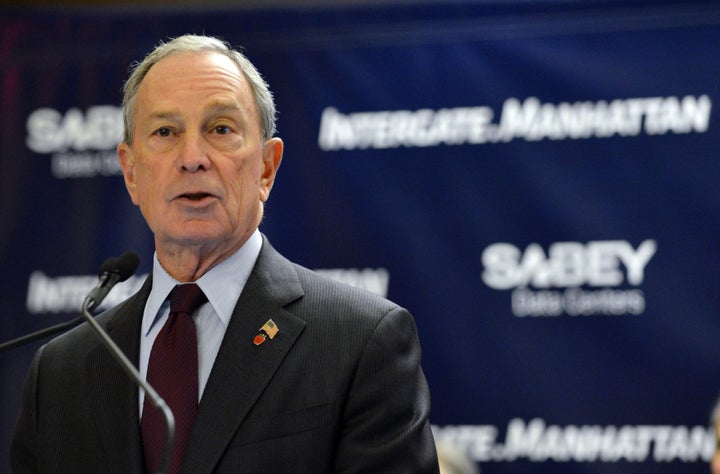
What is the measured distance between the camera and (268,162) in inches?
85.1

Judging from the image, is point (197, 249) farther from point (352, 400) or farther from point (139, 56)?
point (139, 56)

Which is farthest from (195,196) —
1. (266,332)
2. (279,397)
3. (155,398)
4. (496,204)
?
(496,204)

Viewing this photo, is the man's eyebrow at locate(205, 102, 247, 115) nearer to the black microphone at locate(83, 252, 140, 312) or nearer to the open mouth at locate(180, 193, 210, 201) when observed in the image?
the open mouth at locate(180, 193, 210, 201)

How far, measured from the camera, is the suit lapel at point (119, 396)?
1.85 meters

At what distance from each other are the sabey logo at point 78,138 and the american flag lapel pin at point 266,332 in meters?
2.48

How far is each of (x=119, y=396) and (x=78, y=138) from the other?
8.29 ft

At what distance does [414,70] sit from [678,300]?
1.23 m

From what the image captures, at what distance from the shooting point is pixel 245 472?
5.73 feet

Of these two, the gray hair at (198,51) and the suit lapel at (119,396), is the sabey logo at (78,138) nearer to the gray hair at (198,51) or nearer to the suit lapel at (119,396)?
the gray hair at (198,51)

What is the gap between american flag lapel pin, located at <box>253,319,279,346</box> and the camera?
1875mm

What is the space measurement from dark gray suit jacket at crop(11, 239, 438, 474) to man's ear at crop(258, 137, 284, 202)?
15 cm

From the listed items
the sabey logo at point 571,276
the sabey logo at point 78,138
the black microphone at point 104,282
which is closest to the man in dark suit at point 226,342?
the black microphone at point 104,282

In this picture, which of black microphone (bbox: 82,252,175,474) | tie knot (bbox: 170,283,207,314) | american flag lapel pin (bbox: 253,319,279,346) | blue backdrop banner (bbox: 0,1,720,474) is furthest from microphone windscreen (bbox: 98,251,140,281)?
blue backdrop banner (bbox: 0,1,720,474)

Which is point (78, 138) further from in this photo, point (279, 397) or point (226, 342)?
point (279, 397)
